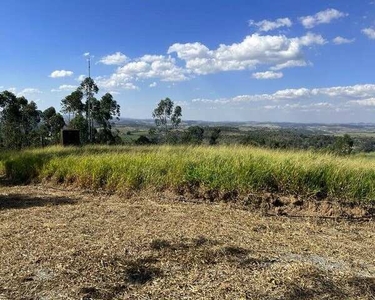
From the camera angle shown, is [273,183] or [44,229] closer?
[44,229]

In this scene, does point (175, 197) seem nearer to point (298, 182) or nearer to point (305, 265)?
point (298, 182)

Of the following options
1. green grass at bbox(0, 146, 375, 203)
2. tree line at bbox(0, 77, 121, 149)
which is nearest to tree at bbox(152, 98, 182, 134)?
tree line at bbox(0, 77, 121, 149)

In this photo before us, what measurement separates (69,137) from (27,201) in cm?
868

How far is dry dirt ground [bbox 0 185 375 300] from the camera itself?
3.31 meters

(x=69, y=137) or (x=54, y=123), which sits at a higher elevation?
(x=54, y=123)

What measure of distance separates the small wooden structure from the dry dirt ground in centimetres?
885

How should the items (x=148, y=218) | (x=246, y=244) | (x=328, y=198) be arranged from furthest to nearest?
(x=328, y=198), (x=148, y=218), (x=246, y=244)

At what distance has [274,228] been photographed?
529 cm

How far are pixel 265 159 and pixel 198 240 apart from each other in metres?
3.38

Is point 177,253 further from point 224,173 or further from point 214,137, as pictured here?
point 214,137

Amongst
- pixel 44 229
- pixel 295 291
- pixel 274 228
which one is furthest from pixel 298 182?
pixel 44 229

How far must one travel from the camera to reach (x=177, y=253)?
411cm

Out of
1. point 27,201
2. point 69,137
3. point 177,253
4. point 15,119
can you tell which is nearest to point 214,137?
point 69,137

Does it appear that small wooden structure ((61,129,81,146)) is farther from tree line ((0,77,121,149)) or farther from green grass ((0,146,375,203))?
tree line ((0,77,121,149))
